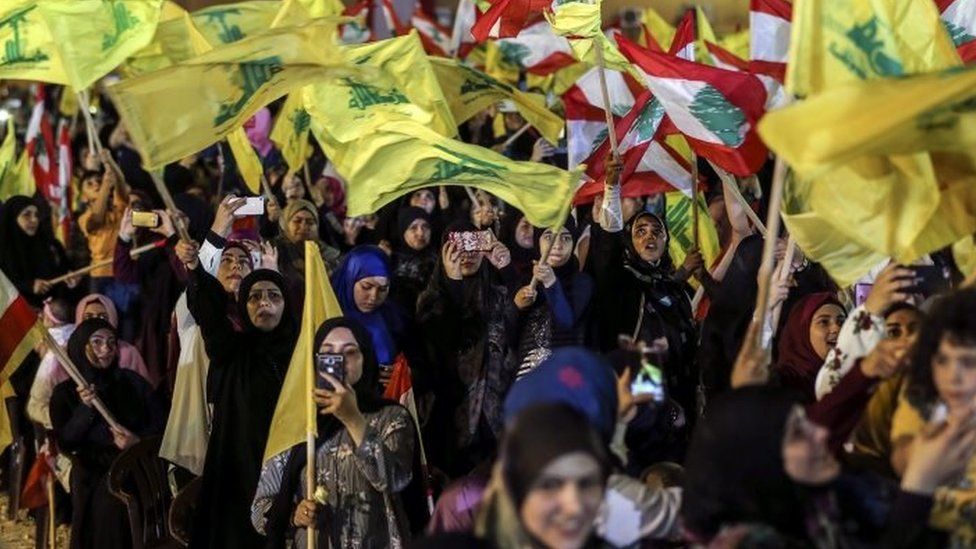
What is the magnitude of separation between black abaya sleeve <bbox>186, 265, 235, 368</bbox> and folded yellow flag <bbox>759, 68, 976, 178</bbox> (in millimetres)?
3742

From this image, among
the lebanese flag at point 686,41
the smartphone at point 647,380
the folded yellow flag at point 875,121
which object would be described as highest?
the folded yellow flag at point 875,121

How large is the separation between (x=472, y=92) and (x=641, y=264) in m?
2.19

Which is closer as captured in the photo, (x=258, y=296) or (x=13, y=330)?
(x=258, y=296)

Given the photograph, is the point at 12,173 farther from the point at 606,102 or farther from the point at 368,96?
the point at 606,102

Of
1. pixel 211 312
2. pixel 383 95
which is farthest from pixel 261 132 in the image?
pixel 211 312

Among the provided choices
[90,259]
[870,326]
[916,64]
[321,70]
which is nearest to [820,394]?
[870,326]

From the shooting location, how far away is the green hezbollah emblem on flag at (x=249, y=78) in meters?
7.74

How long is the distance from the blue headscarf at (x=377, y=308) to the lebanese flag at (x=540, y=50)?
4152mm

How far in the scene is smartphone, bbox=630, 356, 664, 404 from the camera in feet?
17.9

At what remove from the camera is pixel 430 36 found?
1573 cm

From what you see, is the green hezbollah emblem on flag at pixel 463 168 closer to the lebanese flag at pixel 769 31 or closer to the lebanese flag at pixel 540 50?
the lebanese flag at pixel 769 31

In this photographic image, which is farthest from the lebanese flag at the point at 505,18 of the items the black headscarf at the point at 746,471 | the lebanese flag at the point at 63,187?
the black headscarf at the point at 746,471

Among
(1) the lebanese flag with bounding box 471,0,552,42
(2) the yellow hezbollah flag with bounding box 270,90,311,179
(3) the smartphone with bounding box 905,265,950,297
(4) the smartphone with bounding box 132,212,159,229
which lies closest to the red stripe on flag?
(4) the smartphone with bounding box 132,212,159,229

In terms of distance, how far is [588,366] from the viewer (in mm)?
5160
